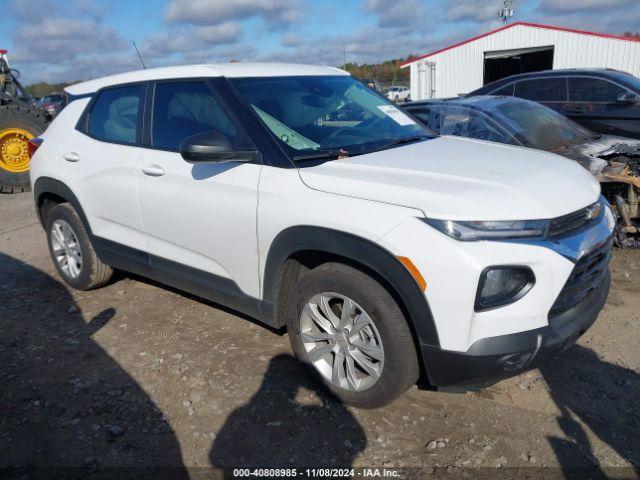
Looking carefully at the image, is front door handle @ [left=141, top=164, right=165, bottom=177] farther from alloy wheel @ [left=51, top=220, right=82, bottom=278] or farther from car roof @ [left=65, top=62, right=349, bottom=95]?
alloy wheel @ [left=51, top=220, right=82, bottom=278]

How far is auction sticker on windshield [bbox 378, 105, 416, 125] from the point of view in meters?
3.83

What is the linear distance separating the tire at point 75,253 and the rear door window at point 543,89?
264 inches

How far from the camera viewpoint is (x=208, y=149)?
2893 mm

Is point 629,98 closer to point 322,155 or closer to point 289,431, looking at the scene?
point 322,155

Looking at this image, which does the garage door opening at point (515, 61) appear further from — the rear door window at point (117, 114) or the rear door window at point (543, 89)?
the rear door window at point (117, 114)

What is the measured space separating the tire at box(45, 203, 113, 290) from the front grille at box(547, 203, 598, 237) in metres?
3.66

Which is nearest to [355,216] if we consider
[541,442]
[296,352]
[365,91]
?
[296,352]

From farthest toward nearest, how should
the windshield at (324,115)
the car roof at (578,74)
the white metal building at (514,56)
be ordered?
the white metal building at (514,56), the car roof at (578,74), the windshield at (324,115)

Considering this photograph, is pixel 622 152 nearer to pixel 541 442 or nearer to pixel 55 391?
pixel 541 442

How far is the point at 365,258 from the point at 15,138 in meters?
9.20

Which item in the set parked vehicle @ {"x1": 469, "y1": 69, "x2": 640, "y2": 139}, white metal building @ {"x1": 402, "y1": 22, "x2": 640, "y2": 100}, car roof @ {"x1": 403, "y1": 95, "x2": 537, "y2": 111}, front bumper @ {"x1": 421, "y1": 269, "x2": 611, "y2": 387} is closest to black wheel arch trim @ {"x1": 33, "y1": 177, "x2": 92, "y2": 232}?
front bumper @ {"x1": 421, "y1": 269, "x2": 611, "y2": 387}

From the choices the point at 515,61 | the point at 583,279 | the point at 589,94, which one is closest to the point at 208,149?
the point at 583,279

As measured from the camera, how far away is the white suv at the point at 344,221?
2.37 metres

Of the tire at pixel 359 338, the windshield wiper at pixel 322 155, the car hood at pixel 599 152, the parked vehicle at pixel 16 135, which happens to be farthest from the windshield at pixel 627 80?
the parked vehicle at pixel 16 135
